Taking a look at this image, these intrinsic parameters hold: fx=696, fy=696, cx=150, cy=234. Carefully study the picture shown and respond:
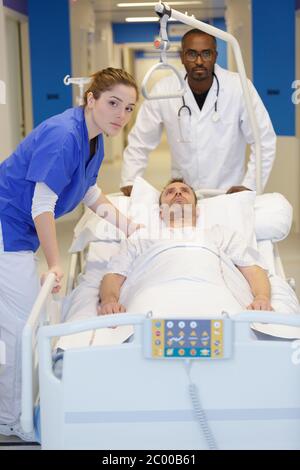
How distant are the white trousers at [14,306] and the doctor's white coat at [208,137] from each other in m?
1.33

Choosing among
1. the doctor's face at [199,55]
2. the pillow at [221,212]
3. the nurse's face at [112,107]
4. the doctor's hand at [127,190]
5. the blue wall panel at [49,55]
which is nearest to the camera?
the nurse's face at [112,107]

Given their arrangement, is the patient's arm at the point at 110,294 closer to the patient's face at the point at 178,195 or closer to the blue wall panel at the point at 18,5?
the patient's face at the point at 178,195

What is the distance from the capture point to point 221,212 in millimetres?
3039

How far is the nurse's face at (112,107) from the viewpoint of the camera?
7.04 ft

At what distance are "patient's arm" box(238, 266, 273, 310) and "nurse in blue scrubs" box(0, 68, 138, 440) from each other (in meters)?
0.67

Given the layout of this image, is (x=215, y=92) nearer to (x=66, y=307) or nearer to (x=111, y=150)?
(x=66, y=307)

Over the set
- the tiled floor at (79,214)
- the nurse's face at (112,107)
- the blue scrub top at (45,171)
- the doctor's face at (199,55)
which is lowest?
the tiled floor at (79,214)

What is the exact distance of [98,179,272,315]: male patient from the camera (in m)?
2.14

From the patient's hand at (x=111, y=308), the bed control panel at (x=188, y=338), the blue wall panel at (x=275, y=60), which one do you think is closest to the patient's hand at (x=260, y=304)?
the patient's hand at (x=111, y=308)

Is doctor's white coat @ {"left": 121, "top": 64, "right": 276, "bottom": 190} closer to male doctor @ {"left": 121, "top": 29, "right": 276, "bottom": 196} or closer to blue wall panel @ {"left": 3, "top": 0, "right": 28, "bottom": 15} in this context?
male doctor @ {"left": 121, "top": 29, "right": 276, "bottom": 196}

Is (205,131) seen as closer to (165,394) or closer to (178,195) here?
(178,195)

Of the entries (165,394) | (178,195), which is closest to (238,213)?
(178,195)

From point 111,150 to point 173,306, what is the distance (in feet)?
32.1
